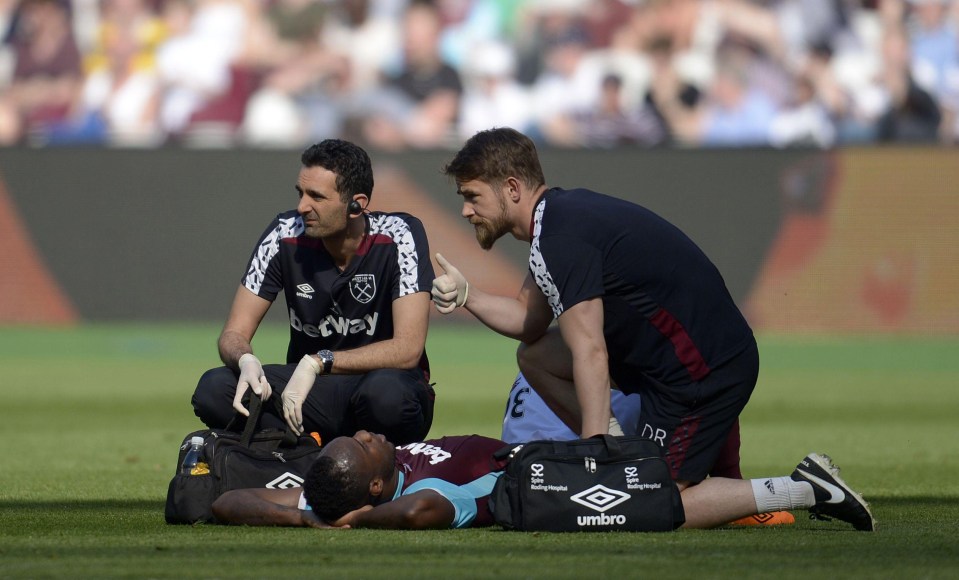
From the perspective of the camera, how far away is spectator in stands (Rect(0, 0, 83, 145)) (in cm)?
2023

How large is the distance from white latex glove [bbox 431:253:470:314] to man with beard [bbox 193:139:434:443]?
14.2 inches

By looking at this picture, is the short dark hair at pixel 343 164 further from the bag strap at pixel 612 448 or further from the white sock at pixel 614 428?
the bag strap at pixel 612 448

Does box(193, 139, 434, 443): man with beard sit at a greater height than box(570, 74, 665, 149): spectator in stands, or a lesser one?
lesser

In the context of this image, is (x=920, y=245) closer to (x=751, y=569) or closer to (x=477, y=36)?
(x=477, y=36)

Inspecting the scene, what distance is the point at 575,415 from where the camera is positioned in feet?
20.9

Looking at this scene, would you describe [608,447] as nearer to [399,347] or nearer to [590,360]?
[590,360]

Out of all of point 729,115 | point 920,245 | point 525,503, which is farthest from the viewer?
point 729,115

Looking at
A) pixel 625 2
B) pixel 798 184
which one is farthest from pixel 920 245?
pixel 625 2

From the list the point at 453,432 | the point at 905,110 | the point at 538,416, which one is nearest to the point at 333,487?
the point at 538,416

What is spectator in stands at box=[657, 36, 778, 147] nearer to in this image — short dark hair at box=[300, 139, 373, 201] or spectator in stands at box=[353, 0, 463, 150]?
spectator in stands at box=[353, 0, 463, 150]

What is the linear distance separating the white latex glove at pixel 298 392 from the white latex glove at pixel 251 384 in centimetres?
9

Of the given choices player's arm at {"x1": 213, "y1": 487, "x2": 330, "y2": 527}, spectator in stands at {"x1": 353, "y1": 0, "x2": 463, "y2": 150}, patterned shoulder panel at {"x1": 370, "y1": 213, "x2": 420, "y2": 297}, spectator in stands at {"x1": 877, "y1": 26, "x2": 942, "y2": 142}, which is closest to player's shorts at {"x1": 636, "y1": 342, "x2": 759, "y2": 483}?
patterned shoulder panel at {"x1": 370, "y1": 213, "x2": 420, "y2": 297}

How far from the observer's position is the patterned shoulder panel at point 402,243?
6555 millimetres

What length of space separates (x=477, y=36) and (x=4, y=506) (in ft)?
51.6
